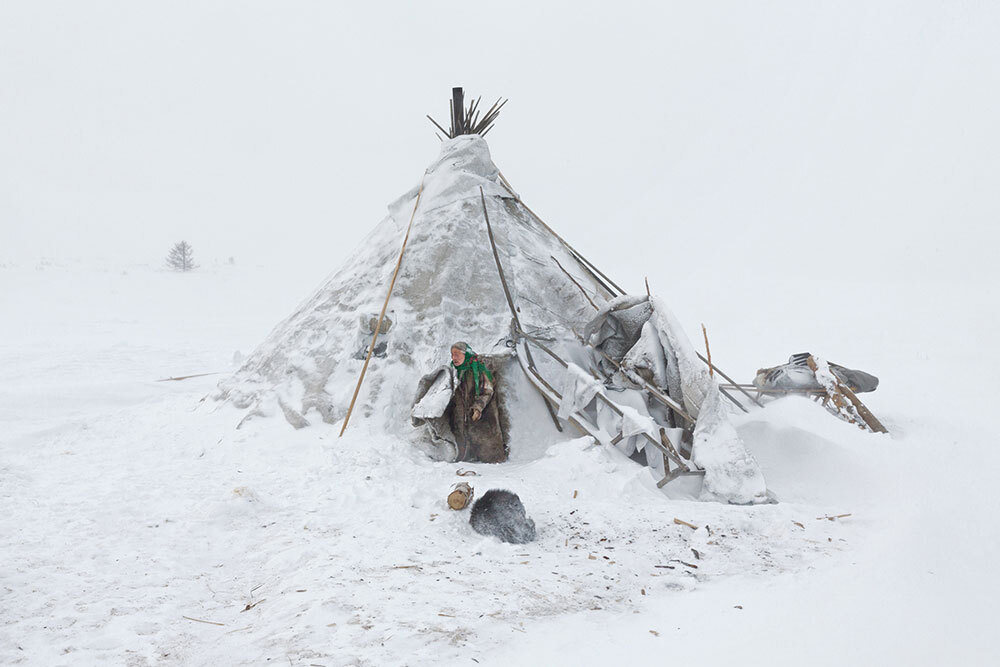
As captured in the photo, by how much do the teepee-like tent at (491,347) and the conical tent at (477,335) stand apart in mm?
14

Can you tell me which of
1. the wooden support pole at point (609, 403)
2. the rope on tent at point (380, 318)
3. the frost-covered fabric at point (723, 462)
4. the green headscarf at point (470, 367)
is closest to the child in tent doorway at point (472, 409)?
the green headscarf at point (470, 367)

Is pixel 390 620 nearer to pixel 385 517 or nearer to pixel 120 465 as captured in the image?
pixel 385 517

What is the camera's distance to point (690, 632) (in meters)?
2.25


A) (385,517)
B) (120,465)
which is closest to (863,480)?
(385,517)

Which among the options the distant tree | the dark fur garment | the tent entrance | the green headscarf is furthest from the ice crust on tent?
the distant tree

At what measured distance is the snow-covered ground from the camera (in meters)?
2.17

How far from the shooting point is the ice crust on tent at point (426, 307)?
4.69 m

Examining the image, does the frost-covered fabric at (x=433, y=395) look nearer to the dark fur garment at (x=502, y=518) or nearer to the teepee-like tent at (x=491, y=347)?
the teepee-like tent at (x=491, y=347)

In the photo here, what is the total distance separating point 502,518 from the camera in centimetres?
323

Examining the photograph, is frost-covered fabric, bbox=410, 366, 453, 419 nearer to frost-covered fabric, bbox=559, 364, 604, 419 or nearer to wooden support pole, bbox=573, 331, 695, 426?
frost-covered fabric, bbox=559, 364, 604, 419

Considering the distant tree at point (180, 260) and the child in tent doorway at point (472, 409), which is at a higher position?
the distant tree at point (180, 260)

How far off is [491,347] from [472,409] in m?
0.70

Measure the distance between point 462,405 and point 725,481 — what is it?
6.42 feet

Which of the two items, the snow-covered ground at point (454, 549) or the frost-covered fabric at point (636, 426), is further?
the frost-covered fabric at point (636, 426)
